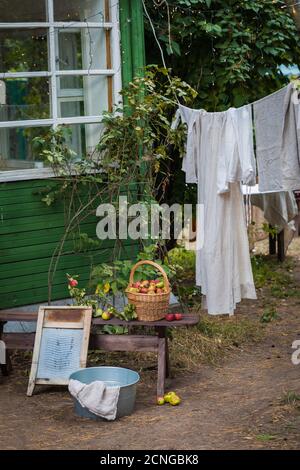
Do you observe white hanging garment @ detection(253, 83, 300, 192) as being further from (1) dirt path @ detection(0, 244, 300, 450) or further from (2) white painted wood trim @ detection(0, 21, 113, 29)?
(2) white painted wood trim @ detection(0, 21, 113, 29)

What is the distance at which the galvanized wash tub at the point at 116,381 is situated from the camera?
5.48m

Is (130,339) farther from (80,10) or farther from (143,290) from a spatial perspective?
(80,10)

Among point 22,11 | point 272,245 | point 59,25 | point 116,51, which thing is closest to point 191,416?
point 116,51

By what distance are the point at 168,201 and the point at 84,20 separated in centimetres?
249

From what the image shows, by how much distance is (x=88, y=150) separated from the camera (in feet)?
24.6

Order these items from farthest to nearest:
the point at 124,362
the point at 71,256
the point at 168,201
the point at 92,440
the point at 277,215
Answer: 1. the point at 277,215
2. the point at 168,201
3. the point at 71,256
4. the point at 124,362
5. the point at 92,440

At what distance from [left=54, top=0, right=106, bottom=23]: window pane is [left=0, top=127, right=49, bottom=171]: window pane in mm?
1030

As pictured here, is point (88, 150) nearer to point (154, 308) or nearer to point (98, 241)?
point (98, 241)

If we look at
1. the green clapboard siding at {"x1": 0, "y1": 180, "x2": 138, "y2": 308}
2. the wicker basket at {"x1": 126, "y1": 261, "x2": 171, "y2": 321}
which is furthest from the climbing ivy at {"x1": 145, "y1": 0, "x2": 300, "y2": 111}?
the wicker basket at {"x1": 126, "y1": 261, "x2": 171, "y2": 321}

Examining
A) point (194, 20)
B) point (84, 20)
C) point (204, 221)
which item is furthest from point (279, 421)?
point (194, 20)

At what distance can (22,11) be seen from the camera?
7082 mm

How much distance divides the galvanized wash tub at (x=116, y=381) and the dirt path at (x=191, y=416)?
62mm

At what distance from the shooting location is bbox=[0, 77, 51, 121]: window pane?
282 inches

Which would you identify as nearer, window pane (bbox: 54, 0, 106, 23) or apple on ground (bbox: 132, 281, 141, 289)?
apple on ground (bbox: 132, 281, 141, 289)
